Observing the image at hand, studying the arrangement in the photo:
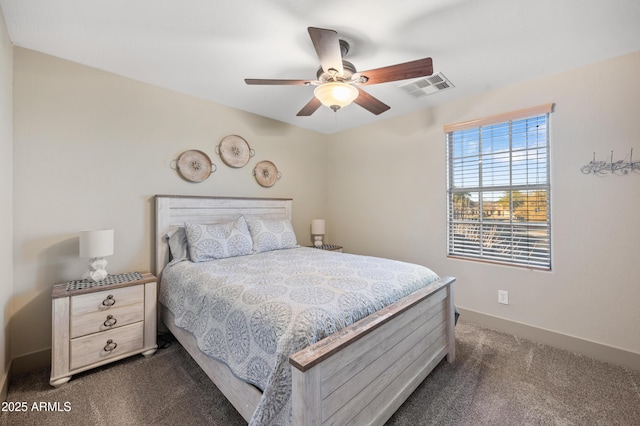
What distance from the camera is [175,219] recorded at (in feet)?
9.05

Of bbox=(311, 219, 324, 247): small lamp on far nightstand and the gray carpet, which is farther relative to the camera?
bbox=(311, 219, 324, 247): small lamp on far nightstand

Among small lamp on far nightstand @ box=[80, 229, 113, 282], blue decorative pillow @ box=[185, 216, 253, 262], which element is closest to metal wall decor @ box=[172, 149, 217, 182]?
blue decorative pillow @ box=[185, 216, 253, 262]

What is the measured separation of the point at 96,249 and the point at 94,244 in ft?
0.14

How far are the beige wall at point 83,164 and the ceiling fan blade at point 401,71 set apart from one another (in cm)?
203

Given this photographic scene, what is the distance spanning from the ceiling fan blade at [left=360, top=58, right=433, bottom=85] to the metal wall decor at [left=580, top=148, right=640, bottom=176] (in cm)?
175

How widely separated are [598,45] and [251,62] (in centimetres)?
268

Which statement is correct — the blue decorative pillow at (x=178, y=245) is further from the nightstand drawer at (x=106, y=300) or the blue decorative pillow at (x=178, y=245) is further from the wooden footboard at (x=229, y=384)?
the wooden footboard at (x=229, y=384)

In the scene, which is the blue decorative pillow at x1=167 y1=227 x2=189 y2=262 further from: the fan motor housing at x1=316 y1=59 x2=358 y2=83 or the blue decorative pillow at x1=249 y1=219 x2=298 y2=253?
the fan motor housing at x1=316 y1=59 x2=358 y2=83

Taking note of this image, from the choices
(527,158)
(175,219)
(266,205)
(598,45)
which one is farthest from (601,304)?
(175,219)

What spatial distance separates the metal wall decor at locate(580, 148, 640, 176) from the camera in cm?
210

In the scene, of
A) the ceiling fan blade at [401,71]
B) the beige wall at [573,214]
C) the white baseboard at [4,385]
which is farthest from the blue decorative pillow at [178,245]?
the beige wall at [573,214]

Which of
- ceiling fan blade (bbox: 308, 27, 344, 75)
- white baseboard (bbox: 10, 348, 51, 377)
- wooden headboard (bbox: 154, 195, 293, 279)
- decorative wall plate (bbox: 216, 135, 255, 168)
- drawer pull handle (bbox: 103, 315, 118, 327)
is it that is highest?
ceiling fan blade (bbox: 308, 27, 344, 75)

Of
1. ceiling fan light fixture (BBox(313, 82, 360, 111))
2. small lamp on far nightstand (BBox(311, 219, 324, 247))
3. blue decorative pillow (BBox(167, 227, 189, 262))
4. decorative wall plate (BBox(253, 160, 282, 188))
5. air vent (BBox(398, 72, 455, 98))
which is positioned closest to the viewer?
ceiling fan light fixture (BBox(313, 82, 360, 111))

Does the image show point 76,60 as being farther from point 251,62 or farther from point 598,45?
point 598,45
